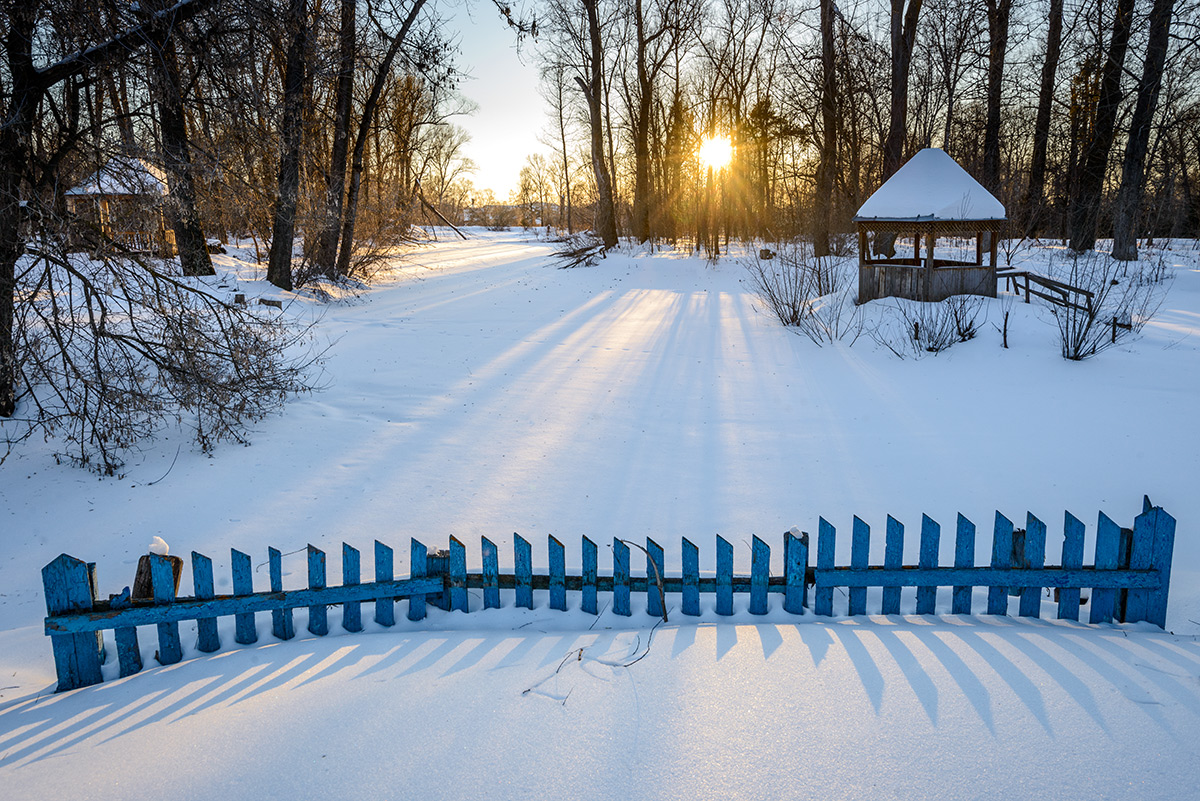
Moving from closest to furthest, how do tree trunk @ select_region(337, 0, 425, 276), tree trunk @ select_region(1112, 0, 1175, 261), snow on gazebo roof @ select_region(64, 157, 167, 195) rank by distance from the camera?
snow on gazebo roof @ select_region(64, 157, 167, 195) → tree trunk @ select_region(337, 0, 425, 276) → tree trunk @ select_region(1112, 0, 1175, 261)

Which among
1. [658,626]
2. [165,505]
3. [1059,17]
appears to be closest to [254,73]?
[165,505]

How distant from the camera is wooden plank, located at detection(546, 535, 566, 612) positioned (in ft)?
12.2

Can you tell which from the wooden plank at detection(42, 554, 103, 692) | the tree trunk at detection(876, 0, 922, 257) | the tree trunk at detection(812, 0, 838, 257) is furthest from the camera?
the tree trunk at detection(812, 0, 838, 257)

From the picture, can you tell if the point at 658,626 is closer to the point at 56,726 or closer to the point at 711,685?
the point at 711,685

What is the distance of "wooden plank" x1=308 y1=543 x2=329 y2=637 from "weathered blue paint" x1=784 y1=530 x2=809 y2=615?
7.53 ft

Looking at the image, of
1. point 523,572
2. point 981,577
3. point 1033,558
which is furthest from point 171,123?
point 1033,558

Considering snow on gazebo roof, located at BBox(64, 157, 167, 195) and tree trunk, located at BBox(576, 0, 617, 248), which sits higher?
tree trunk, located at BBox(576, 0, 617, 248)

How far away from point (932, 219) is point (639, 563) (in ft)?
33.3

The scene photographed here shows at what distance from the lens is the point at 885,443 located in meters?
6.80

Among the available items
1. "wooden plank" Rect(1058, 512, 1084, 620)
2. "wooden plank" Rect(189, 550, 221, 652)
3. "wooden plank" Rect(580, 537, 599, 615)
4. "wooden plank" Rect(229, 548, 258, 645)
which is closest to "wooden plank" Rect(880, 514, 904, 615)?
"wooden plank" Rect(1058, 512, 1084, 620)

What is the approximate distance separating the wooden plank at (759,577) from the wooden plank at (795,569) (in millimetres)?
108

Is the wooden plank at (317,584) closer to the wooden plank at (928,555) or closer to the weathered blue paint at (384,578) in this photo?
the weathered blue paint at (384,578)

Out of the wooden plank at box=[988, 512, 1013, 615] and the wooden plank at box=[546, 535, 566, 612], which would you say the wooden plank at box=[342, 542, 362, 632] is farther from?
the wooden plank at box=[988, 512, 1013, 615]

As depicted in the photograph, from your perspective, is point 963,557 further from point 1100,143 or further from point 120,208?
point 1100,143
